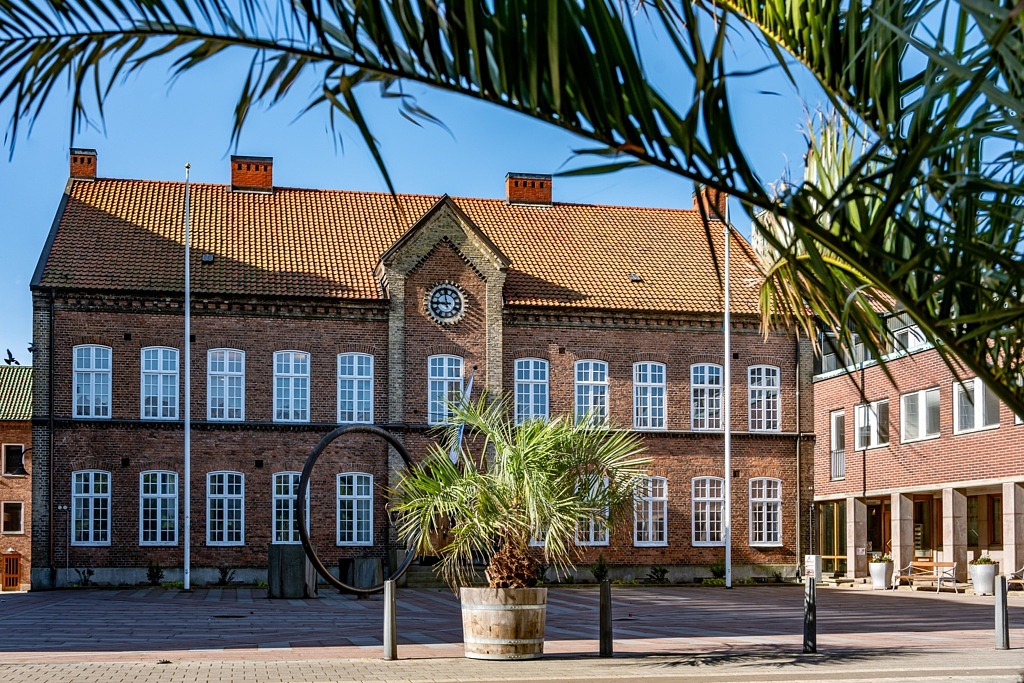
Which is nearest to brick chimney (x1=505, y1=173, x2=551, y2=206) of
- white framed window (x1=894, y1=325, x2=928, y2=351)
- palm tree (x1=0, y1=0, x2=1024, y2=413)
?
white framed window (x1=894, y1=325, x2=928, y2=351)

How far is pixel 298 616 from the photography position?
81.6 ft

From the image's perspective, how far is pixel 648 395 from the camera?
41.2m

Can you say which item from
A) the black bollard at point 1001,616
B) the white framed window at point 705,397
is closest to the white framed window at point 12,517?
the white framed window at point 705,397

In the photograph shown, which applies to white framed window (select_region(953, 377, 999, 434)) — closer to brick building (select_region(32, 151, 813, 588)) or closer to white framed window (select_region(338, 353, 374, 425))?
brick building (select_region(32, 151, 813, 588))

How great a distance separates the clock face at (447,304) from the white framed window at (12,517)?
3356cm

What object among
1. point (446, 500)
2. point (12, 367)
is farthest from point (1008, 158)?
point (12, 367)

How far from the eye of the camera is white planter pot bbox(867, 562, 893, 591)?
36719mm

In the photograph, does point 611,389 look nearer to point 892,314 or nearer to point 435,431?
point 435,431

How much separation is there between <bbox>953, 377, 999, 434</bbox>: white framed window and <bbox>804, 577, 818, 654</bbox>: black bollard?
17896 mm

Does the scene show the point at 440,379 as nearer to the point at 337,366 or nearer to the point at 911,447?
the point at 337,366

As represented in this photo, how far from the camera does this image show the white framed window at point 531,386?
4000cm

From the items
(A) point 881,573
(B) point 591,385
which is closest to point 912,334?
Result: (A) point 881,573

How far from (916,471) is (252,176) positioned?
22233 mm

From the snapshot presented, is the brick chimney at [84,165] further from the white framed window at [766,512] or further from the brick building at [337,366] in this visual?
the white framed window at [766,512]
